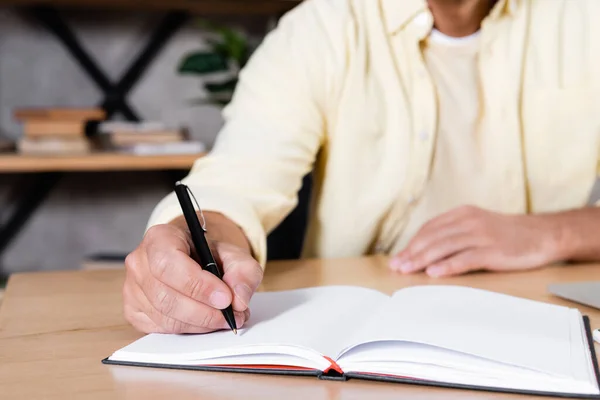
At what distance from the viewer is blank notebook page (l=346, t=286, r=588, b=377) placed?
1.65ft

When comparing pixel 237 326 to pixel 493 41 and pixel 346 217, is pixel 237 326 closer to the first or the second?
pixel 346 217

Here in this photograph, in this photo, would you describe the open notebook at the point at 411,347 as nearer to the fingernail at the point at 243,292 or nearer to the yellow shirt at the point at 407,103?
the fingernail at the point at 243,292

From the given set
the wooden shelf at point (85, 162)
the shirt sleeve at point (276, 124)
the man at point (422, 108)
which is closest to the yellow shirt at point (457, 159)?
the man at point (422, 108)

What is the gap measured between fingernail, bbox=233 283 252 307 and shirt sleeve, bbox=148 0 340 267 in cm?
32

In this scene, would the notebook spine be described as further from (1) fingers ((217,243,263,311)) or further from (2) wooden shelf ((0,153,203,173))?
(2) wooden shelf ((0,153,203,173))

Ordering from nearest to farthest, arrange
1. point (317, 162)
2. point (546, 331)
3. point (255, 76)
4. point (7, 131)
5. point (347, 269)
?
point (546, 331) < point (347, 269) < point (255, 76) < point (317, 162) < point (7, 131)

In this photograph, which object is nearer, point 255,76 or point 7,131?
point 255,76

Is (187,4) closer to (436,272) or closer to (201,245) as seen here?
(436,272)

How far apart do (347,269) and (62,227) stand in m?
1.62

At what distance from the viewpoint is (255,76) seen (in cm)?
113

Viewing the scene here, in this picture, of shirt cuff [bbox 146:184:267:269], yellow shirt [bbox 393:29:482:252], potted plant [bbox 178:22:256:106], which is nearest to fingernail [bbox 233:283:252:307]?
shirt cuff [bbox 146:184:267:269]

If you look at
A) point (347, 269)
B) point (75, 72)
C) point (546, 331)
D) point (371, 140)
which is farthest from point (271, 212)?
point (75, 72)

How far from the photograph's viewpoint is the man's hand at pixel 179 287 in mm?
575

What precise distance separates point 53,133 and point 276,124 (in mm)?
1001
